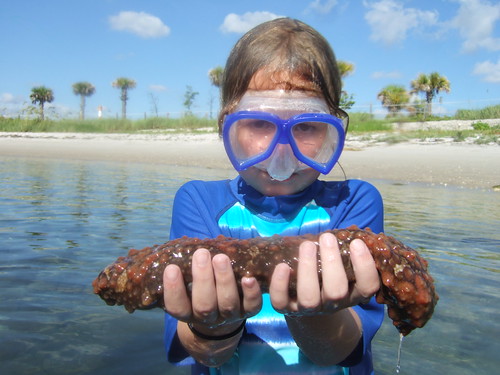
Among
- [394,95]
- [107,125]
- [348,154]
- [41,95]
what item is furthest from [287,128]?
[41,95]

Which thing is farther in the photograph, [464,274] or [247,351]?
[464,274]

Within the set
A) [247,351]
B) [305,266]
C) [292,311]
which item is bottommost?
[247,351]

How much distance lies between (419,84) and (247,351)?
4522 cm

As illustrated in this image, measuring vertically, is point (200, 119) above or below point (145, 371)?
above

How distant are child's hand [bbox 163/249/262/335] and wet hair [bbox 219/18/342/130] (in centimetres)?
106

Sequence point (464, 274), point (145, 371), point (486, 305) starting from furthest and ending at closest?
point (464, 274) < point (486, 305) < point (145, 371)

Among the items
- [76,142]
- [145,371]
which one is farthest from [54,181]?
[76,142]

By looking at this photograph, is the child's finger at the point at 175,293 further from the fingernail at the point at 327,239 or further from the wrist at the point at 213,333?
the fingernail at the point at 327,239

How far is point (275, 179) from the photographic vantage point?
2338 millimetres

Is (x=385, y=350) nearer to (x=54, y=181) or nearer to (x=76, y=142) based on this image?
(x=54, y=181)

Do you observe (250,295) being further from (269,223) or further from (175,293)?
(269,223)

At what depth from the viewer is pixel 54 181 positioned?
10.9 m

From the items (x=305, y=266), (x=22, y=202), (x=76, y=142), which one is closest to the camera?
(x=305, y=266)

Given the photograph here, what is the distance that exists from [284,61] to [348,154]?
13404 mm
